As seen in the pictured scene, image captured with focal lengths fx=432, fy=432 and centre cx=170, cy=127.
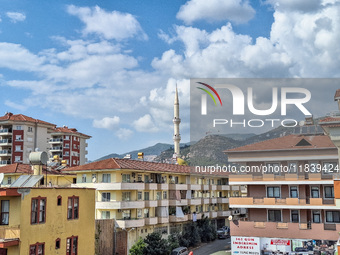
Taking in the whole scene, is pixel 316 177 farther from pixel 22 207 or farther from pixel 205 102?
pixel 22 207

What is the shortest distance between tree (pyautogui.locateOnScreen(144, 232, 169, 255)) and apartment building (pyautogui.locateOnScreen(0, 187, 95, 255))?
1075 cm

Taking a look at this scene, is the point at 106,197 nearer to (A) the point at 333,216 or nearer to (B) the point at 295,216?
(B) the point at 295,216

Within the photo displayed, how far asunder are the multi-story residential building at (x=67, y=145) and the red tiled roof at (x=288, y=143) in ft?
193

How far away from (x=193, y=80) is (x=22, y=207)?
21375 millimetres

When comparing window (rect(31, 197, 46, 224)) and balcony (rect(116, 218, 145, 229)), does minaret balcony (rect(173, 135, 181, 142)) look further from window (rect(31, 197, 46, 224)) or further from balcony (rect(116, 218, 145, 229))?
window (rect(31, 197, 46, 224))

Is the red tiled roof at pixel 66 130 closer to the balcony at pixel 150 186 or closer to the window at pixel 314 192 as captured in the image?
the balcony at pixel 150 186

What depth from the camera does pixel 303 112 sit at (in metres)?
35.6

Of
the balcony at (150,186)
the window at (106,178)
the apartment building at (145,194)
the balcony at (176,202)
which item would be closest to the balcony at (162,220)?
the apartment building at (145,194)

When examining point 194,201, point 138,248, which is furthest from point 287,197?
point 194,201

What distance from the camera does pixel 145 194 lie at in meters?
44.8

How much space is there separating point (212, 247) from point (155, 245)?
337 inches

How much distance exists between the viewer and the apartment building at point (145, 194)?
137ft

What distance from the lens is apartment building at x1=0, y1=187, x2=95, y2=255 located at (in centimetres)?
2392

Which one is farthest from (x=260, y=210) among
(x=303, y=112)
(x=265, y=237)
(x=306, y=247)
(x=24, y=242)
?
(x=24, y=242)
